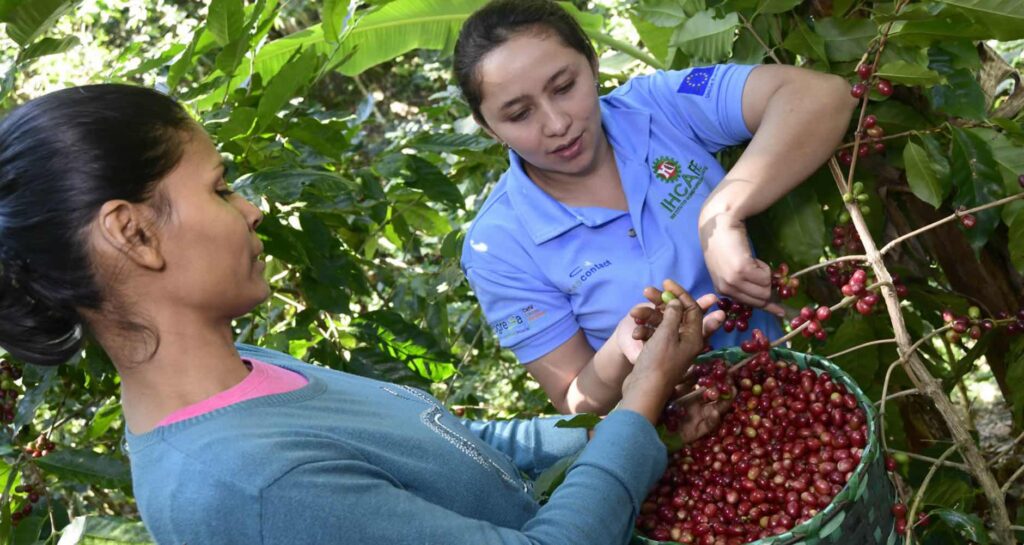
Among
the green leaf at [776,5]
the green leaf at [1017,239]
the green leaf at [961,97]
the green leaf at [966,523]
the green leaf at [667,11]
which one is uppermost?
the green leaf at [776,5]

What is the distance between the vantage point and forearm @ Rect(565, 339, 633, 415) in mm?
1814

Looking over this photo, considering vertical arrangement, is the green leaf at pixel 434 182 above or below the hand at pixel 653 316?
below

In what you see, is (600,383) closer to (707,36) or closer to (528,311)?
(528,311)

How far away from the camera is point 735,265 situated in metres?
1.70

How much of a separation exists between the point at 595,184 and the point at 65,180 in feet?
3.30

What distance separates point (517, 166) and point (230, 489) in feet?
3.47

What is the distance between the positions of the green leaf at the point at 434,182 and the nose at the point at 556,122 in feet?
2.65

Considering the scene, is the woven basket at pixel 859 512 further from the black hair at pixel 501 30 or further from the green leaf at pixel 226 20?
the green leaf at pixel 226 20

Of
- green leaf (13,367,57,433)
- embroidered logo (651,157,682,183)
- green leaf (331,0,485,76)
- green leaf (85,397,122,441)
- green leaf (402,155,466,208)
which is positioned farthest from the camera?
green leaf (331,0,485,76)

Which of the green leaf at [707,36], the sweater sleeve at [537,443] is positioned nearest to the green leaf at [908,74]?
the green leaf at [707,36]

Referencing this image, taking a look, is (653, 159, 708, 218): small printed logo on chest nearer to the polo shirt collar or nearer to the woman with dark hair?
the polo shirt collar

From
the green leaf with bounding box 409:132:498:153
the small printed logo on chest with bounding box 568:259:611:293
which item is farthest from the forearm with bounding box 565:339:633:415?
the green leaf with bounding box 409:132:498:153

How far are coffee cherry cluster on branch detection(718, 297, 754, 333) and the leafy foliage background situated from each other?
0.89ft

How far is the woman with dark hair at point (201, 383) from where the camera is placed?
120cm
